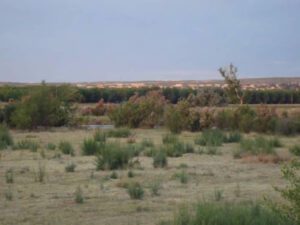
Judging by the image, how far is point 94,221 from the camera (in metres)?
15.0

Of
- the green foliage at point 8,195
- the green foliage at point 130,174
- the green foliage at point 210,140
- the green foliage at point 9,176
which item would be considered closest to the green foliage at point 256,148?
the green foliage at point 210,140

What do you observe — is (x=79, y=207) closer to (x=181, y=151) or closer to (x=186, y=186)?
(x=186, y=186)

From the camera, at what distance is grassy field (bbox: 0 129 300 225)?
15.8 metres

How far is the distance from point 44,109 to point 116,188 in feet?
125

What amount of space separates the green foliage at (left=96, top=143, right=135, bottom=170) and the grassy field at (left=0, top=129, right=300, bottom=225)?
0.57 m

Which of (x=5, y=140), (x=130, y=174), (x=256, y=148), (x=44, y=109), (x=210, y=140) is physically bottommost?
(x=210, y=140)

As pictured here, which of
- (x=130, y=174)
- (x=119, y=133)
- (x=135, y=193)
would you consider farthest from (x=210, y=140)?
(x=135, y=193)

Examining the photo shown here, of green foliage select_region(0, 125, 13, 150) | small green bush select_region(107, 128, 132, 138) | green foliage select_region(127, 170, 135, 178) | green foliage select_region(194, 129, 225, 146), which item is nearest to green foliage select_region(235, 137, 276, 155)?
green foliage select_region(194, 129, 225, 146)

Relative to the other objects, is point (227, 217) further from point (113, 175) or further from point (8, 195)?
point (113, 175)

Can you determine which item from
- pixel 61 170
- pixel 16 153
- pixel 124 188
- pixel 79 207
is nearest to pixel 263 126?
pixel 16 153

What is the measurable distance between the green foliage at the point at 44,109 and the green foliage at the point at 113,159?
1189 inches

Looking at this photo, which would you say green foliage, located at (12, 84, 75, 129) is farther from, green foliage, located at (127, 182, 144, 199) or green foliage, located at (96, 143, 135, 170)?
green foliage, located at (127, 182, 144, 199)

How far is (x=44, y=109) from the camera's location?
5741cm

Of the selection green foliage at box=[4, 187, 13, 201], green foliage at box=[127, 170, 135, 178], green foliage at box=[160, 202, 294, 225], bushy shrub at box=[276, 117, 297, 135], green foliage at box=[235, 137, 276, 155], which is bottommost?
bushy shrub at box=[276, 117, 297, 135]
